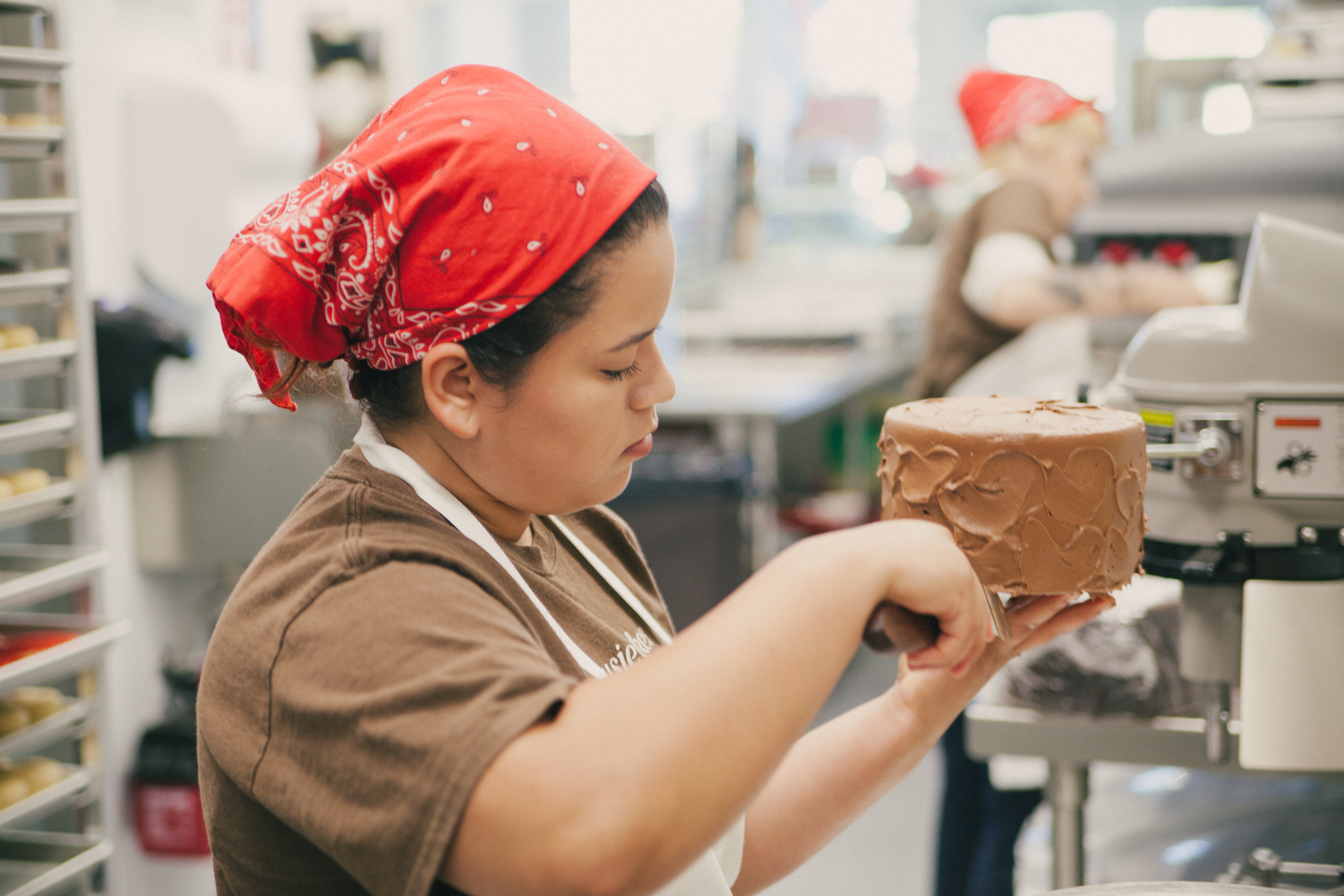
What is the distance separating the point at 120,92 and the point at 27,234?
57cm

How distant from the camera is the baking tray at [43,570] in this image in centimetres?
194

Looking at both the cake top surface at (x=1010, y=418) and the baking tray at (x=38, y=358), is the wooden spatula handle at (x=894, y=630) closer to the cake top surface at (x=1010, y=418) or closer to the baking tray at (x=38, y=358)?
the cake top surface at (x=1010, y=418)

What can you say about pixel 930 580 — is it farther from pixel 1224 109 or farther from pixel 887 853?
pixel 1224 109

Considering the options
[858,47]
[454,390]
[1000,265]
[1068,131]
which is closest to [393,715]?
[454,390]

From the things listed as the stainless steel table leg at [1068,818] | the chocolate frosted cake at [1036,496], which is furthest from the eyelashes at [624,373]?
the stainless steel table leg at [1068,818]

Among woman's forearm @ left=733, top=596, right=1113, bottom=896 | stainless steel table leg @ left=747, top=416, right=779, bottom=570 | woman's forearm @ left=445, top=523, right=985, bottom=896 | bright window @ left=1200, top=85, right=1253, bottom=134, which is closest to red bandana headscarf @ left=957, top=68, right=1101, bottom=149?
bright window @ left=1200, top=85, right=1253, bottom=134

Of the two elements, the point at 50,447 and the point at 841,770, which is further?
the point at 50,447

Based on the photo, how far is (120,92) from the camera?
2744 millimetres

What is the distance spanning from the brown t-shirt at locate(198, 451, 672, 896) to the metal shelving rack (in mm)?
1337

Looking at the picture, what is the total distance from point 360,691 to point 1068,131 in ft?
9.45

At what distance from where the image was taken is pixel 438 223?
766 millimetres

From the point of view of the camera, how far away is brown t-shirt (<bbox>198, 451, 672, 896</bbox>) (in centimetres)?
Result: 65

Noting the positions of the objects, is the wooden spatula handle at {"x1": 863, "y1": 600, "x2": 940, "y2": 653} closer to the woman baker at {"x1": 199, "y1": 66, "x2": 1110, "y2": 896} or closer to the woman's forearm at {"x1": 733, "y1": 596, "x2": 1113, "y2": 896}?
the woman baker at {"x1": 199, "y1": 66, "x2": 1110, "y2": 896}

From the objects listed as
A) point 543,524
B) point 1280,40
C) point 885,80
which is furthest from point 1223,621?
point 885,80
